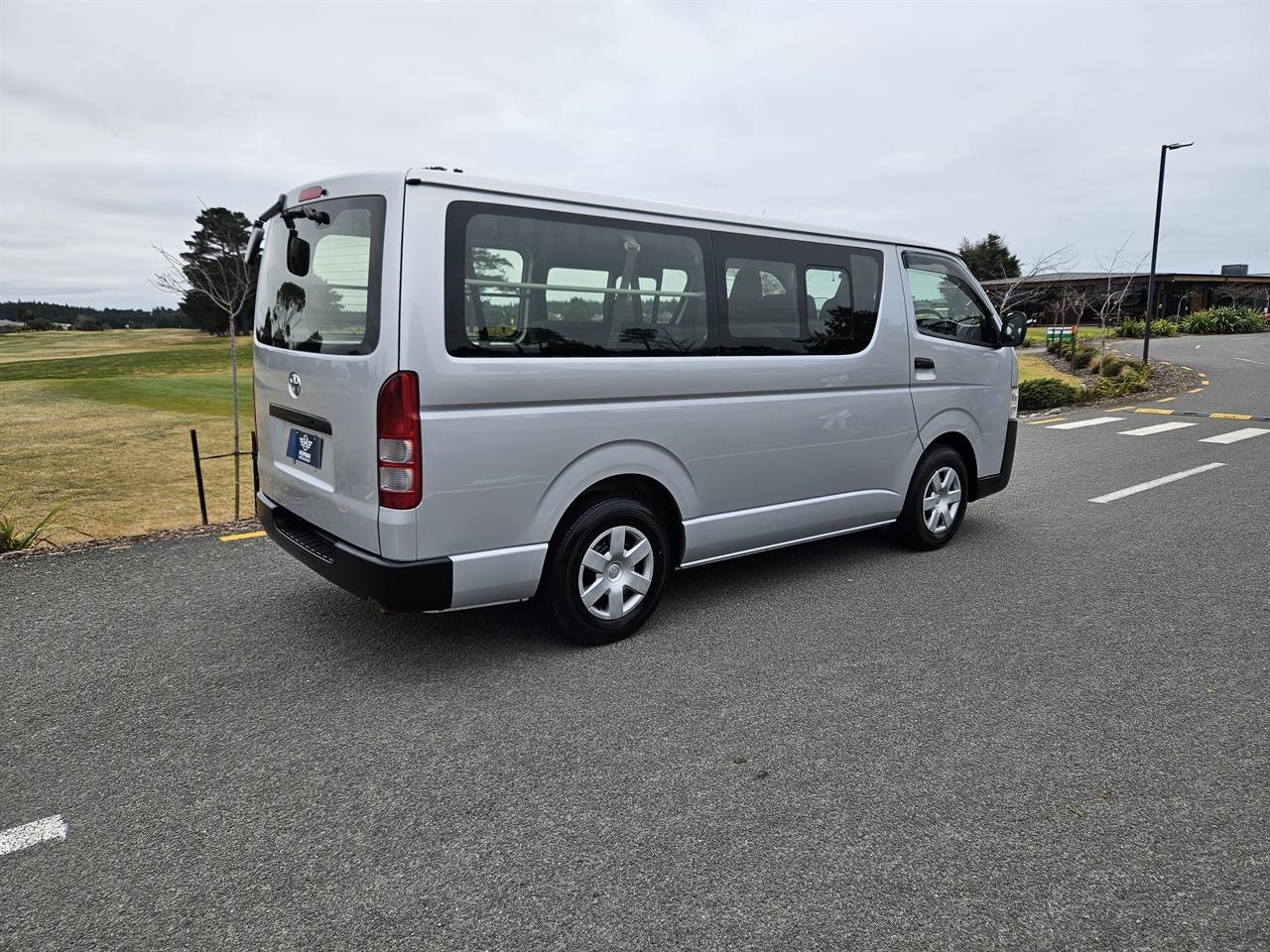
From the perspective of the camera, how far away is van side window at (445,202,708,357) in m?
3.19

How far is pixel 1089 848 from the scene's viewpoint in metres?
2.34

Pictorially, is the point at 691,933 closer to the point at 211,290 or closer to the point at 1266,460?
the point at 211,290

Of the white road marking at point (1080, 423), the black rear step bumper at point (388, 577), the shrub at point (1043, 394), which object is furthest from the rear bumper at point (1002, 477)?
the shrub at point (1043, 394)

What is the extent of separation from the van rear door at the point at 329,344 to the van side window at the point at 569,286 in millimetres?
275

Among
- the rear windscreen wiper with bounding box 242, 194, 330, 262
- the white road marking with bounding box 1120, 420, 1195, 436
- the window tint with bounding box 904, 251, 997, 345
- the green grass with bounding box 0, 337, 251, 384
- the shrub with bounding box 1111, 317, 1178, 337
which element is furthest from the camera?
the shrub with bounding box 1111, 317, 1178, 337

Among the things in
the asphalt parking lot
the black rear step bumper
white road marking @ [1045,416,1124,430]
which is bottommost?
the asphalt parking lot

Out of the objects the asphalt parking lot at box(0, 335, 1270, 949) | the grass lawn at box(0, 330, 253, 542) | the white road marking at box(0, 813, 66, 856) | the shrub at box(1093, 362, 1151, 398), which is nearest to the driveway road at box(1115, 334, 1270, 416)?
the shrub at box(1093, 362, 1151, 398)

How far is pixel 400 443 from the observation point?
3080mm

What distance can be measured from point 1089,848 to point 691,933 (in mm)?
1214

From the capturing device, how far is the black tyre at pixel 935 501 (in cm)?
519

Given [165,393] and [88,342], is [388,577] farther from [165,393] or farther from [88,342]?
[88,342]

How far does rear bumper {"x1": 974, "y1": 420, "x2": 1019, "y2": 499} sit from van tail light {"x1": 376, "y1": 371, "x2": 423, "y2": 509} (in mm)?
4073

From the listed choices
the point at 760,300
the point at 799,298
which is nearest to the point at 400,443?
the point at 760,300

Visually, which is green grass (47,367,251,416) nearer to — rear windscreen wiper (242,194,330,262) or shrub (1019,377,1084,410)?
shrub (1019,377,1084,410)
